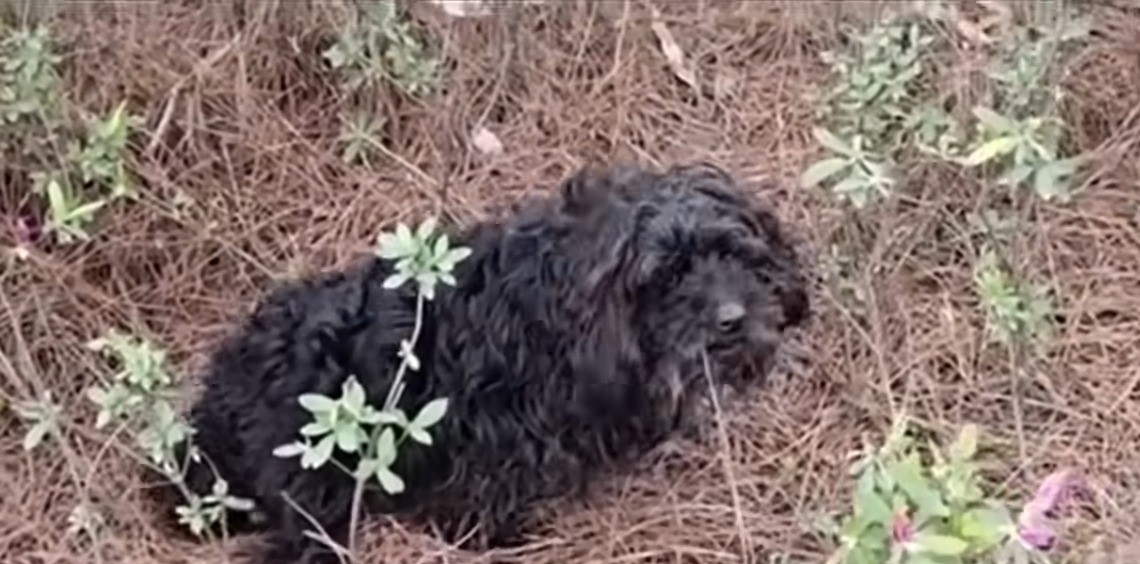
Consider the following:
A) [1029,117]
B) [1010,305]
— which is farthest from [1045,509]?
[1029,117]

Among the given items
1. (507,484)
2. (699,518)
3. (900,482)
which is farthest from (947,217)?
(900,482)

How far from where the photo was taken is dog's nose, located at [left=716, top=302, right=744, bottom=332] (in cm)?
312

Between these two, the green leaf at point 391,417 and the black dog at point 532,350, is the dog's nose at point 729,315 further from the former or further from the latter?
the green leaf at point 391,417

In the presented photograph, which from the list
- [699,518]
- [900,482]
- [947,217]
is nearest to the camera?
[900,482]

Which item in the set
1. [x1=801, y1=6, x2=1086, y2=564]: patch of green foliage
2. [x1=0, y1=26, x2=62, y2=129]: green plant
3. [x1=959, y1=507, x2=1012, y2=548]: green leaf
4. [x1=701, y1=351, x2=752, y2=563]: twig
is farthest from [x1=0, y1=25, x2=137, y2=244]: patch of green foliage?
[x1=959, y1=507, x2=1012, y2=548]: green leaf

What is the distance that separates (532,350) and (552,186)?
846 mm

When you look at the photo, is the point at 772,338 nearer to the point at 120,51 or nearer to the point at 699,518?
the point at 699,518

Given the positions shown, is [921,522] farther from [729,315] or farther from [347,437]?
[347,437]

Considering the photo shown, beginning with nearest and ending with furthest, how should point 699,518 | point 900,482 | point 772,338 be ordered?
point 900,482 < point 772,338 < point 699,518

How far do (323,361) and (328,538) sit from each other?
271 mm

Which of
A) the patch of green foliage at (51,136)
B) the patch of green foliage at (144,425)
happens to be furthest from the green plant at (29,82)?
the patch of green foliage at (144,425)

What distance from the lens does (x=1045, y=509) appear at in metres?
3.10

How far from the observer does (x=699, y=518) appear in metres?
3.52

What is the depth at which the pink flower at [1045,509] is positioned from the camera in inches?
113
